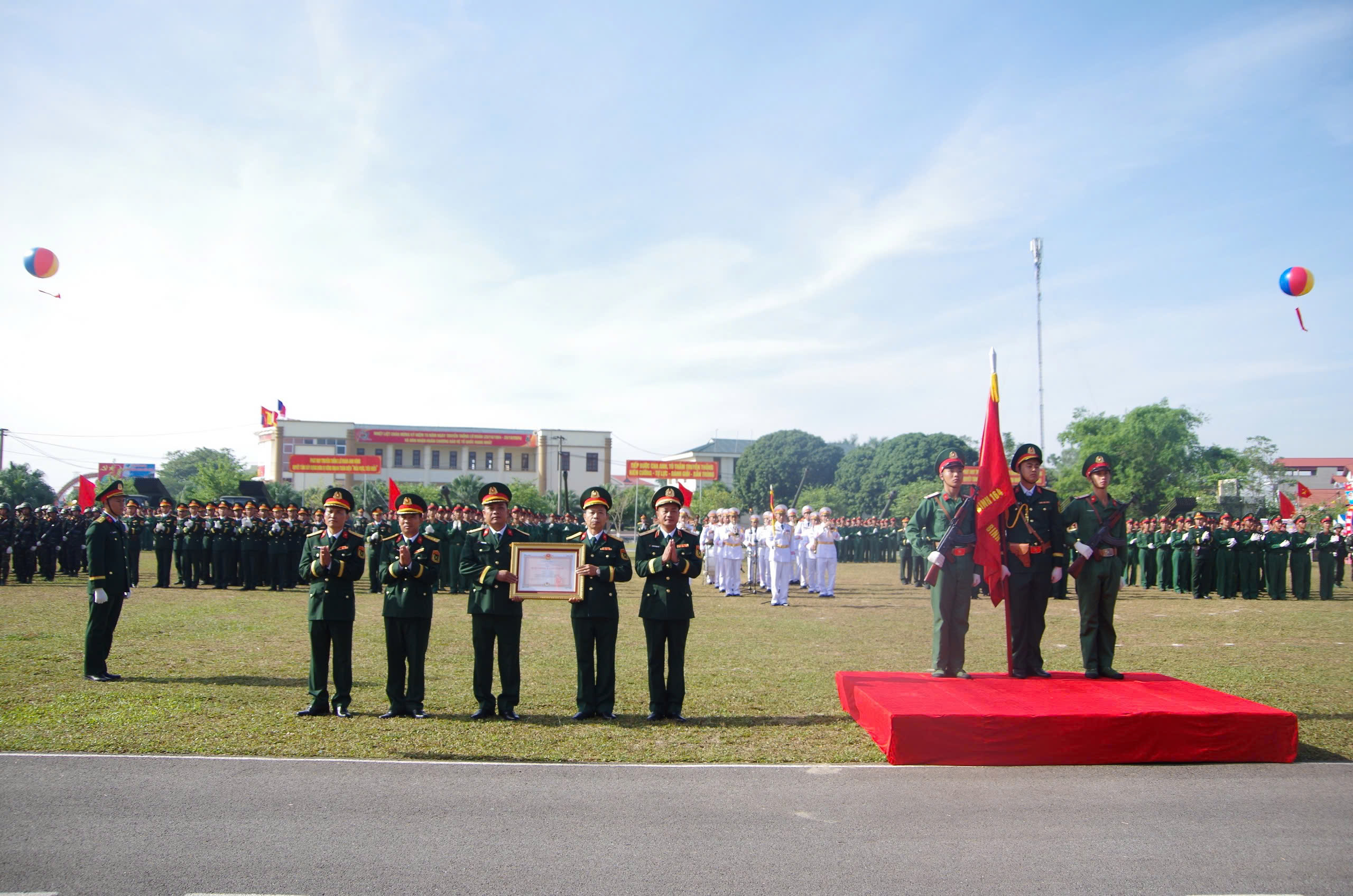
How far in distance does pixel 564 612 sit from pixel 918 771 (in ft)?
37.2

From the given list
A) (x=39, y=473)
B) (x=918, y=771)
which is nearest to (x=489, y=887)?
(x=918, y=771)

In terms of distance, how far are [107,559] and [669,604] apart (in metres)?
6.25

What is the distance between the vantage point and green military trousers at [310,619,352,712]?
24.1 ft

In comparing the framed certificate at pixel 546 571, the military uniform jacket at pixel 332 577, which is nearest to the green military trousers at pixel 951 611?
the framed certificate at pixel 546 571

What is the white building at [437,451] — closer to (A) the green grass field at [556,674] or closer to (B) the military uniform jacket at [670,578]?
(A) the green grass field at [556,674]

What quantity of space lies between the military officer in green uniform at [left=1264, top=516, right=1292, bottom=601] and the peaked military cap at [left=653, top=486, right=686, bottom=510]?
1852 centimetres

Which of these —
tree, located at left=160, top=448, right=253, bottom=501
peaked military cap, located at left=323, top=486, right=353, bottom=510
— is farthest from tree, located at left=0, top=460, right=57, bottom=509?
peaked military cap, located at left=323, top=486, right=353, bottom=510

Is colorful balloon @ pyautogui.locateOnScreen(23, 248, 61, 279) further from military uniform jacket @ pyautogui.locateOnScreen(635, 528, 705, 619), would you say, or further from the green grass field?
military uniform jacket @ pyautogui.locateOnScreen(635, 528, 705, 619)

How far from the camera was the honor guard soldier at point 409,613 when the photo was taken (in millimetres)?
7348

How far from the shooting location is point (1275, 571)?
19953 mm

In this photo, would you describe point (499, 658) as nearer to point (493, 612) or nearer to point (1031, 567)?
point (493, 612)

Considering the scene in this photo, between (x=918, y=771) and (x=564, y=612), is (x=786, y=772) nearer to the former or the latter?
(x=918, y=771)

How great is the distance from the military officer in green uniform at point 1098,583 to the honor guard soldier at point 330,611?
654 cm

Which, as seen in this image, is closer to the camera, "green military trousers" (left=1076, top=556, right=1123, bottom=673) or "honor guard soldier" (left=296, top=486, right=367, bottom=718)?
"honor guard soldier" (left=296, top=486, right=367, bottom=718)
